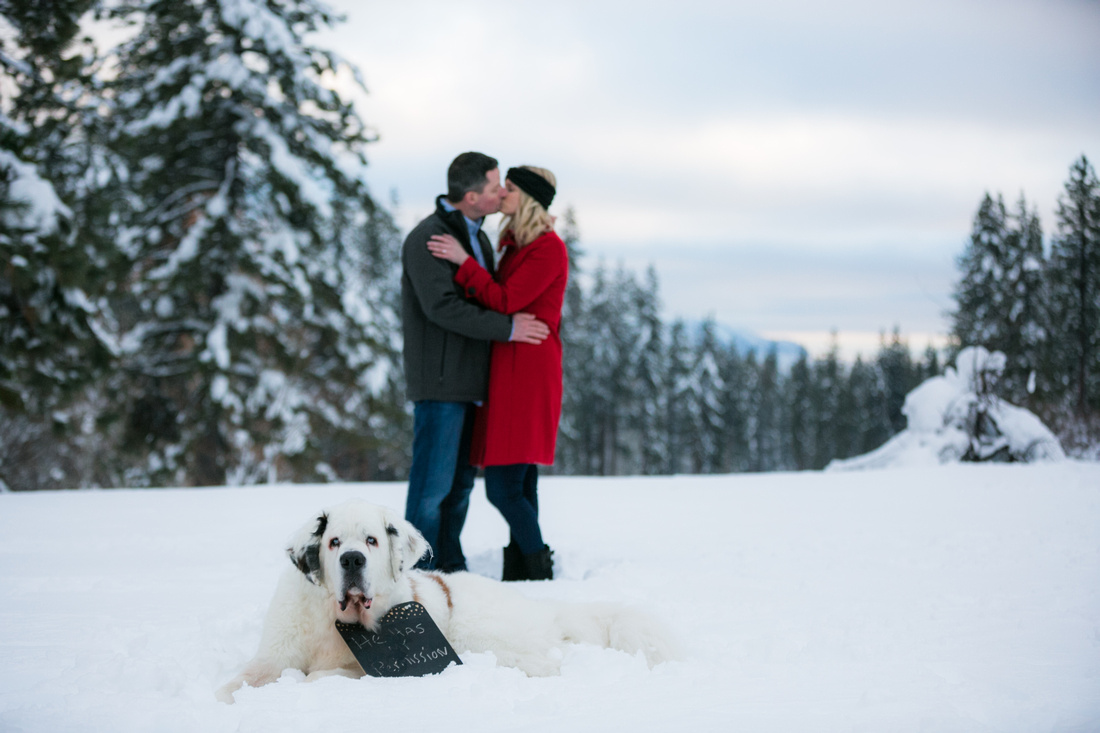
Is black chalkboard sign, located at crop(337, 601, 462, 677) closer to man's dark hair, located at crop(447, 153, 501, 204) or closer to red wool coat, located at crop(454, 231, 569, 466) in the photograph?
red wool coat, located at crop(454, 231, 569, 466)

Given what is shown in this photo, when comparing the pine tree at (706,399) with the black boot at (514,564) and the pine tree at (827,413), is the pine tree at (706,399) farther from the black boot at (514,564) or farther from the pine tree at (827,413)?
the black boot at (514,564)

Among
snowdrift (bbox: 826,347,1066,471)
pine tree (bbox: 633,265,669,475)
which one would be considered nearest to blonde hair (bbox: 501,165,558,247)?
snowdrift (bbox: 826,347,1066,471)

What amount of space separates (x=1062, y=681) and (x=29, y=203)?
10.6m

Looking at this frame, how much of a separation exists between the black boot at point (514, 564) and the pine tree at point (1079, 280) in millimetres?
28788

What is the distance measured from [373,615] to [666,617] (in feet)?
5.27

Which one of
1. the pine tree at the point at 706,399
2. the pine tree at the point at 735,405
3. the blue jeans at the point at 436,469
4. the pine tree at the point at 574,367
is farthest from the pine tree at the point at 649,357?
the blue jeans at the point at 436,469

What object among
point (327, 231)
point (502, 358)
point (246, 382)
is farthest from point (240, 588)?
point (327, 231)

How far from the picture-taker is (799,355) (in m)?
69.4

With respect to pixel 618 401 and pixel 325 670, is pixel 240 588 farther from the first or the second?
pixel 618 401

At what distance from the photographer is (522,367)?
14.9 ft

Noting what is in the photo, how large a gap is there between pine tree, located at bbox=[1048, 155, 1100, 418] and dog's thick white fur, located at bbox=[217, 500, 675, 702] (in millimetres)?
29680

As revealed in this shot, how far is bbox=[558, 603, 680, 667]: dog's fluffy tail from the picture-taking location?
3002 mm

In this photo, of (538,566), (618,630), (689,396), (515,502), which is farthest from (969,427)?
(689,396)

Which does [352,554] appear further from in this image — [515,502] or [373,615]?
[515,502]
